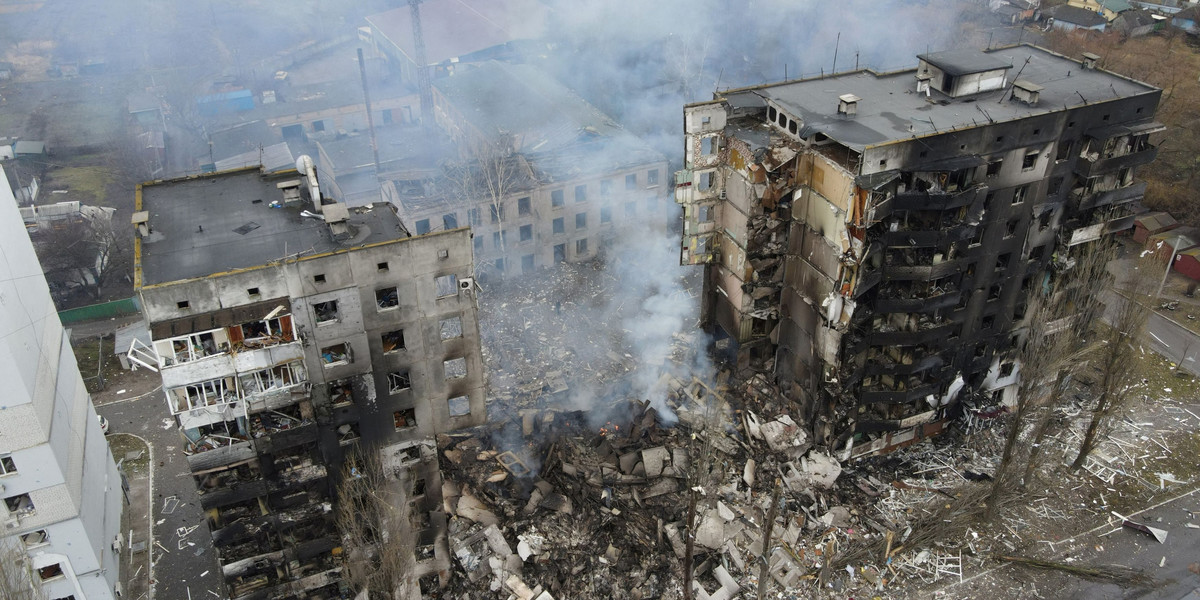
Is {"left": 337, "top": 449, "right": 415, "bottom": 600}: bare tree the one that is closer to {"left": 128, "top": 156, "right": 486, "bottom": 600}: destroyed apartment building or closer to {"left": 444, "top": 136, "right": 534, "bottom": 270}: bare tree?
{"left": 128, "top": 156, "right": 486, "bottom": 600}: destroyed apartment building

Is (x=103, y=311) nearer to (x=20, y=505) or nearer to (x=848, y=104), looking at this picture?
(x=20, y=505)

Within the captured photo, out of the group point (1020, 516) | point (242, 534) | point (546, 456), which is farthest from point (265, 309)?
point (1020, 516)

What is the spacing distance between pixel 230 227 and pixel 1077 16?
84.3 m

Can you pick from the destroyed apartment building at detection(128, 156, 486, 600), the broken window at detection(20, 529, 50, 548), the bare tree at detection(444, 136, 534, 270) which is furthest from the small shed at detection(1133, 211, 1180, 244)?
the broken window at detection(20, 529, 50, 548)

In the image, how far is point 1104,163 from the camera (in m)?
35.5

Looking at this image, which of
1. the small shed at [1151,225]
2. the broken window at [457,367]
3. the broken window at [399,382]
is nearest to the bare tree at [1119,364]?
the small shed at [1151,225]

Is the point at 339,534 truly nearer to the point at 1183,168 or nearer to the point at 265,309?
the point at 265,309

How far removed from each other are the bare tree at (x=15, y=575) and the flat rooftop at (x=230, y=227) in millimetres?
10343

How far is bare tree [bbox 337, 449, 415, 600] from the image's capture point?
29719mm

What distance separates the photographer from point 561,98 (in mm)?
64500

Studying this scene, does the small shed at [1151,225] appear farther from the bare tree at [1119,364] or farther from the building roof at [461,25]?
the building roof at [461,25]

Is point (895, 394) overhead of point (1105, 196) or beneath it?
beneath

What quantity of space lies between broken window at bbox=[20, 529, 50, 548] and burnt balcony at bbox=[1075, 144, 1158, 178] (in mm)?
43494

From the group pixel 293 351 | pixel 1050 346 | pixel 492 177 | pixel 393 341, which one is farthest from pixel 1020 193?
pixel 492 177
